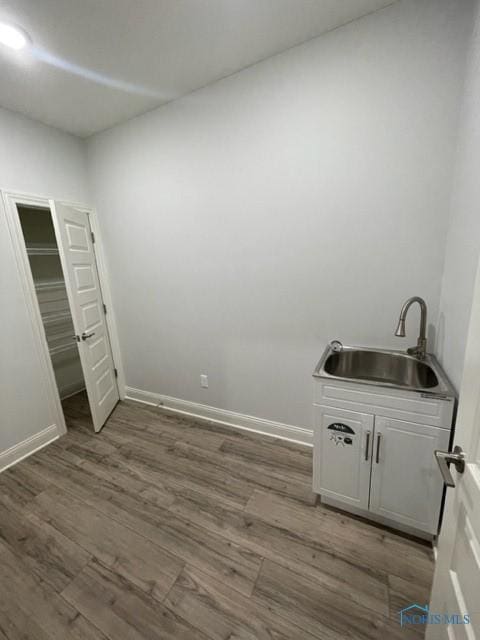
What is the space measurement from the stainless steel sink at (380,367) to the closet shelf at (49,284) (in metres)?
3.16

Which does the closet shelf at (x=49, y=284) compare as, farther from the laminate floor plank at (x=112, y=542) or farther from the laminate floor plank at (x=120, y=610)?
the laminate floor plank at (x=120, y=610)

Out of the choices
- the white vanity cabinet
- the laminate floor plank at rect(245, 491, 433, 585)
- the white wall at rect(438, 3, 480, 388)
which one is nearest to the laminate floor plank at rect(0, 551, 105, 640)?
the laminate floor plank at rect(245, 491, 433, 585)

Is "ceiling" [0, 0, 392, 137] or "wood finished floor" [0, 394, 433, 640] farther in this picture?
"ceiling" [0, 0, 392, 137]

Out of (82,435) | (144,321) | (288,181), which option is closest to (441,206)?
(288,181)

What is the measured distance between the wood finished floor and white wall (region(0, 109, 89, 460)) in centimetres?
38

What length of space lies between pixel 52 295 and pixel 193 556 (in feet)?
10.1

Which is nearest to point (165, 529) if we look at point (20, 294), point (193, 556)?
point (193, 556)

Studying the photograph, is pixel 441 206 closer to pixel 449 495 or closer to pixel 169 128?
pixel 449 495

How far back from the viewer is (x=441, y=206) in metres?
1.45

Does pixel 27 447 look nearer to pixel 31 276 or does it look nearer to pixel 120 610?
pixel 31 276

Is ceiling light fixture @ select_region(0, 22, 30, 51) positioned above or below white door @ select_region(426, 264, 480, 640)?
above

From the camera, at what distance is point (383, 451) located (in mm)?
1367

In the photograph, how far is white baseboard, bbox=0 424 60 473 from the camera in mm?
2076

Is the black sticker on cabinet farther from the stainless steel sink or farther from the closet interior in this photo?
the closet interior
